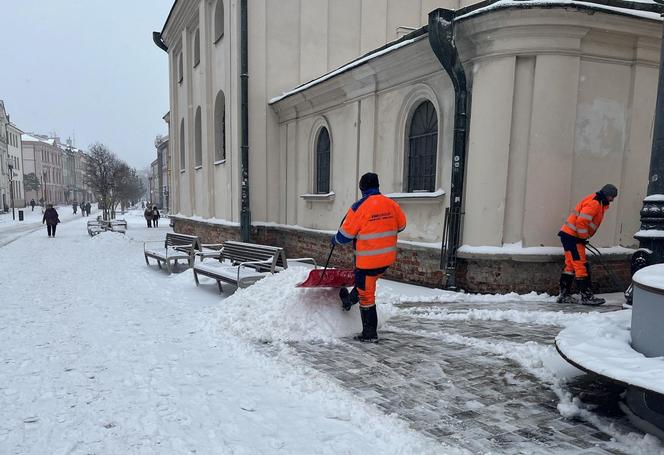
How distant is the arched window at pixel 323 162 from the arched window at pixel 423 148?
3197 mm

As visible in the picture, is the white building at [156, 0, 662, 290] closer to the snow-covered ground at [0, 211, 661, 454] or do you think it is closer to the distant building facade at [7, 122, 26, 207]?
the snow-covered ground at [0, 211, 661, 454]

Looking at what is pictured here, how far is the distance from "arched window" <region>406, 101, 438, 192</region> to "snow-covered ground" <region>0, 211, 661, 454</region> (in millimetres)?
2119

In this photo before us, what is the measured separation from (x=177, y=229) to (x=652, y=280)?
67.4 ft

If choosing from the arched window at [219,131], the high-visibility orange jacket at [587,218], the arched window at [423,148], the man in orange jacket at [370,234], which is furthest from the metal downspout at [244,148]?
the high-visibility orange jacket at [587,218]

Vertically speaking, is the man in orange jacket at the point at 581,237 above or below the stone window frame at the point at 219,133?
below

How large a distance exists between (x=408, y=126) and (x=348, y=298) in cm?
465

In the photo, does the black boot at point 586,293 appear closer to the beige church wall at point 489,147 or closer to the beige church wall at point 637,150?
the beige church wall at point 489,147

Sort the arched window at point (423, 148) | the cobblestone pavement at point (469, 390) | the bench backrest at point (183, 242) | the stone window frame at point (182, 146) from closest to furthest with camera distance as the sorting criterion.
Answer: the cobblestone pavement at point (469, 390) < the arched window at point (423, 148) < the bench backrest at point (183, 242) < the stone window frame at point (182, 146)

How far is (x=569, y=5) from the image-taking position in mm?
6168

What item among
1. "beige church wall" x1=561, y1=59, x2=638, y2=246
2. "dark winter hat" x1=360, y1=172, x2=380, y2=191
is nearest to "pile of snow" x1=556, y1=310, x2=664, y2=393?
"dark winter hat" x1=360, y1=172, x2=380, y2=191

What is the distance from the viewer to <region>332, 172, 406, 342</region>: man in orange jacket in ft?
14.6

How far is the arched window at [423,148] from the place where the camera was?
7969mm

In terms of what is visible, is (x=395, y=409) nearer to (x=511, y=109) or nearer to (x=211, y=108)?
(x=511, y=109)

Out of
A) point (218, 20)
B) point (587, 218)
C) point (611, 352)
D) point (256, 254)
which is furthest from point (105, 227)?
point (611, 352)
